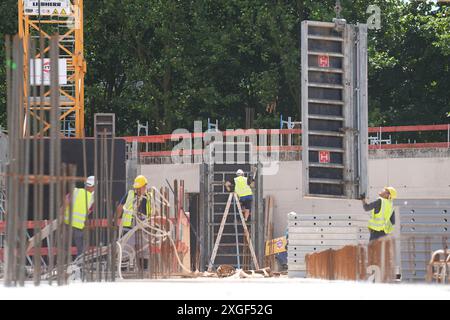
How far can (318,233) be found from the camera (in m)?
25.5

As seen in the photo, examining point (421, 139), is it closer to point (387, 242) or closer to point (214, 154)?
point (214, 154)

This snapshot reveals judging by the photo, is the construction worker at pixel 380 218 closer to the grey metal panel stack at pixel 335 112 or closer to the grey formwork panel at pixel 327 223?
the grey formwork panel at pixel 327 223

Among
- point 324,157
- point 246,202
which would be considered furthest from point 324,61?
point 246,202

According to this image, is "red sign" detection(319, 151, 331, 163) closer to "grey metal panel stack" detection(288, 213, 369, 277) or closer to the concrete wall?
"grey metal panel stack" detection(288, 213, 369, 277)

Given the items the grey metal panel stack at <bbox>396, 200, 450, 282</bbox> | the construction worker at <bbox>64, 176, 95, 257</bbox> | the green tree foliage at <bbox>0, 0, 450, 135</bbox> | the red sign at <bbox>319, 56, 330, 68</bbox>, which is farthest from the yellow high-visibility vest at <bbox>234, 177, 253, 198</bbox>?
the green tree foliage at <bbox>0, 0, 450, 135</bbox>

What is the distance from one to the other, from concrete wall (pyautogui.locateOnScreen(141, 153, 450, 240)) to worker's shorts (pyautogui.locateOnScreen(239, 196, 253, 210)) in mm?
4604

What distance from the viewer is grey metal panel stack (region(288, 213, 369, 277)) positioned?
2525 cm

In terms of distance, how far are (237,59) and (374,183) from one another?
51.0 ft

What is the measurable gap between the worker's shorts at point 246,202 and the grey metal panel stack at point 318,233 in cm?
745

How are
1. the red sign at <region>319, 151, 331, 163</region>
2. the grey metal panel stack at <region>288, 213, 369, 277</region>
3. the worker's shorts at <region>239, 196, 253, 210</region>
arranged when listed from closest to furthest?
the grey metal panel stack at <region>288, 213, 369, 277</region>
the red sign at <region>319, 151, 331, 163</region>
the worker's shorts at <region>239, 196, 253, 210</region>

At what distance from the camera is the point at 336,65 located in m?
29.3

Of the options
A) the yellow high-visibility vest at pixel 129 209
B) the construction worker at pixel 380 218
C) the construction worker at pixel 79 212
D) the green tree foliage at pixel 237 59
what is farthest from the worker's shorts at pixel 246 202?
the green tree foliage at pixel 237 59
